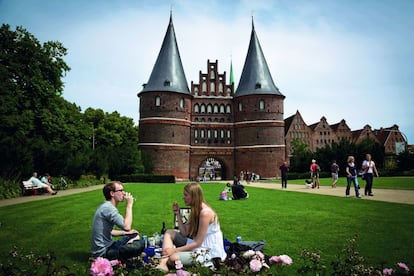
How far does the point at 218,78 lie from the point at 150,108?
10871mm

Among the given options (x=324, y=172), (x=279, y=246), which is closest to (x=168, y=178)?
(x=324, y=172)

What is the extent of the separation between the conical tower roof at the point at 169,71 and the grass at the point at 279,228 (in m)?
30.8

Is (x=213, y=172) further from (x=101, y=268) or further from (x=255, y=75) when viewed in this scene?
(x=101, y=268)

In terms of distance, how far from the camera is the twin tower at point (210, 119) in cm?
4025

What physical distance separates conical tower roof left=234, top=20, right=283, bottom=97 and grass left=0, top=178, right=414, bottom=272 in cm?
3235

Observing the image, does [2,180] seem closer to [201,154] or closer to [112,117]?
[201,154]

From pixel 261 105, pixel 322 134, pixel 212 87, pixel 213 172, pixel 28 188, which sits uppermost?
pixel 212 87

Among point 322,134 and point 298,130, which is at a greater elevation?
point 298,130

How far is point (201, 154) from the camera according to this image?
144ft

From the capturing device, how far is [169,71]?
42.1 metres

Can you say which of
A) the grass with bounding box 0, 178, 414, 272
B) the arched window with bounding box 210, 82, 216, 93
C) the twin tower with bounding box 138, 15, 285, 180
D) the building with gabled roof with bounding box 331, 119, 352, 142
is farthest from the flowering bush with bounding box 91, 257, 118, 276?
the building with gabled roof with bounding box 331, 119, 352, 142

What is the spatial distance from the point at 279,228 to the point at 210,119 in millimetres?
37164

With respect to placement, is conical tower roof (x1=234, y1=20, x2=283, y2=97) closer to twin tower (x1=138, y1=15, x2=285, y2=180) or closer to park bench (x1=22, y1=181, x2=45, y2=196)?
twin tower (x1=138, y1=15, x2=285, y2=180)

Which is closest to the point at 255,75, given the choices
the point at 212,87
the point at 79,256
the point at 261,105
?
the point at 261,105
